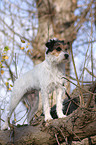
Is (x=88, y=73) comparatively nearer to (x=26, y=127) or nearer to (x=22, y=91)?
(x=22, y=91)

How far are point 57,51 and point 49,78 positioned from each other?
48cm

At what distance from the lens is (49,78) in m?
3.02

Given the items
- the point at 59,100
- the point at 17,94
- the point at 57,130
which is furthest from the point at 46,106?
the point at 17,94

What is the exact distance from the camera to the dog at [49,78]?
9.55ft

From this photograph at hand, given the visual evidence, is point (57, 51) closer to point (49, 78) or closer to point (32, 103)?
point (49, 78)

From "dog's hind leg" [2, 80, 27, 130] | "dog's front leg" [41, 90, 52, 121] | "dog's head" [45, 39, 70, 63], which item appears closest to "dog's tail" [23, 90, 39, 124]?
"dog's hind leg" [2, 80, 27, 130]

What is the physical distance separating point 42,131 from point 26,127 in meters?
0.31

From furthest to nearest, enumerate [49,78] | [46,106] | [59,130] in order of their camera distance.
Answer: [49,78] < [46,106] < [59,130]

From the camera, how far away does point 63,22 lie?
8.52 meters

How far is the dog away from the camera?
2910mm

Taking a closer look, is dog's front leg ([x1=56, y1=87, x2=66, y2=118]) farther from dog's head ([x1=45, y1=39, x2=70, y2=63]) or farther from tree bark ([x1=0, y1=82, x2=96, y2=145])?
dog's head ([x1=45, y1=39, x2=70, y2=63])

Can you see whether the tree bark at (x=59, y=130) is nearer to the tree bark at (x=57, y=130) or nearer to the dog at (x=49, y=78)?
the tree bark at (x=57, y=130)

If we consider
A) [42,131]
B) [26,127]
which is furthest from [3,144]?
[42,131]

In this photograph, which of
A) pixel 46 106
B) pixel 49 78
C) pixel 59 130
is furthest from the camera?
pixel 49 78
